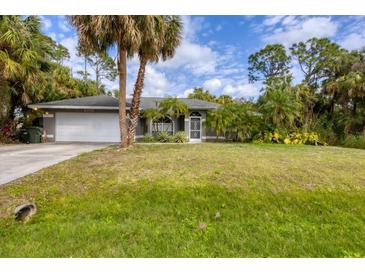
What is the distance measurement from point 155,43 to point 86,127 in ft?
29.3

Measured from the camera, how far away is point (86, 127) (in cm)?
1634

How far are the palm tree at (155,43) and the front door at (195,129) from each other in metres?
6.46

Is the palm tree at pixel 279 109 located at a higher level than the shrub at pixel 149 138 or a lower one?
higher

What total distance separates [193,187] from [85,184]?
259 centimetres

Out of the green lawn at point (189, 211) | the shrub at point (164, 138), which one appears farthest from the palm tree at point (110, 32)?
the shrub at point (164, 138)

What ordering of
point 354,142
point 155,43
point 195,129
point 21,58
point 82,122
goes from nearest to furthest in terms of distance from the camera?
point 155,43 → point 21,58 → point 354,142 → point 82,122 → point 195,129

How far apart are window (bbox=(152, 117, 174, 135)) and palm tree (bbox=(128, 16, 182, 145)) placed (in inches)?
240

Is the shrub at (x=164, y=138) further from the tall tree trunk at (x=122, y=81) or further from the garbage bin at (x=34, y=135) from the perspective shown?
the garbage bin at (x=34, y=135)

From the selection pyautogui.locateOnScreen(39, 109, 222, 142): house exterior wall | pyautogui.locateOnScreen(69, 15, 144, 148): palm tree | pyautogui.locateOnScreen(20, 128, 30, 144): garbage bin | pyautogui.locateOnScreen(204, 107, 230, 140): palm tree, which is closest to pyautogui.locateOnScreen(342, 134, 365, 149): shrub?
pyautogui.locateOnScreen(204, 107, 230, 140): palm tree

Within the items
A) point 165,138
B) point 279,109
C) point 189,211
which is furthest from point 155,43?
point 279,109

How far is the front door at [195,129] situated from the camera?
689 inches

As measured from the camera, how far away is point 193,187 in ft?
18.4

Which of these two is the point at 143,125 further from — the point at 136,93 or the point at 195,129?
the point at 136,93
